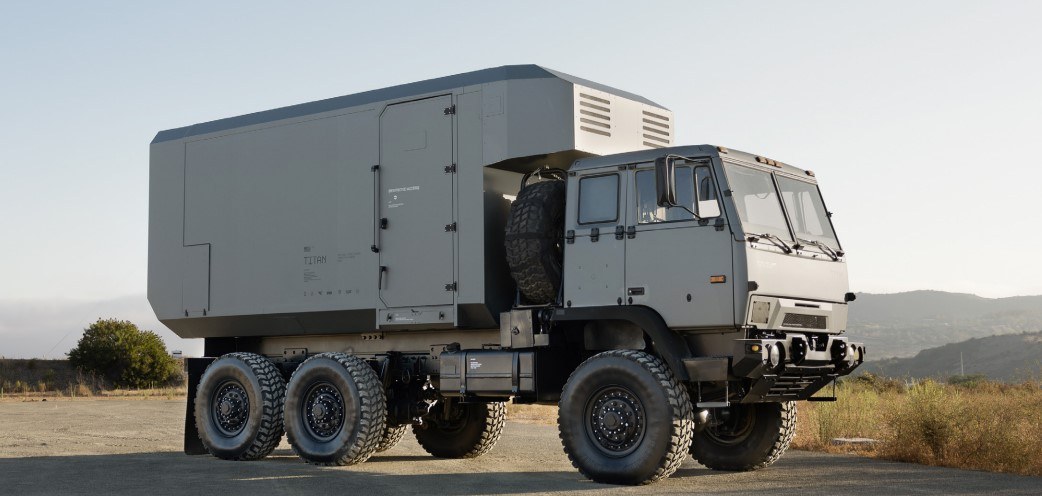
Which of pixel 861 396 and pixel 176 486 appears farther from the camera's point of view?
pixel 861 396

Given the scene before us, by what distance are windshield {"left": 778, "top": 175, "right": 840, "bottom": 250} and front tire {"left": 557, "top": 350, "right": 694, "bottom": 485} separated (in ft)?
7.70

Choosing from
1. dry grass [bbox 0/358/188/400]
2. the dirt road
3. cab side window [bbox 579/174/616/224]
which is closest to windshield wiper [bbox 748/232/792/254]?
cab side window [bbox 579/174/616/224]

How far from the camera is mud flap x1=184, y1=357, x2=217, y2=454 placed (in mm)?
16578

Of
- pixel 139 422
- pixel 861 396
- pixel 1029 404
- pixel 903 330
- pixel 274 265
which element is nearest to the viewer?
pixel 274 265

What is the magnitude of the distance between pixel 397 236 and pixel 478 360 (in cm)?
203

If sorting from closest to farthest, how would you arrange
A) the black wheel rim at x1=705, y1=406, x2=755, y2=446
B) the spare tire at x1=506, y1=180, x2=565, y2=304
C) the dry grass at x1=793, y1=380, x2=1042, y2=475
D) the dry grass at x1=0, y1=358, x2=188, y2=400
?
the spare tire at x1=506, y1=180, x2=565, y2=304, the black wheel rim at x1=705, y1=406, x2=755, y2=446, the dry grass at x1=793, y1=380, x2=1042, y2=475, the dry grass at x1=0, y1=358, x2=188, y2=400

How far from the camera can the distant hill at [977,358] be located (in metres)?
89.3

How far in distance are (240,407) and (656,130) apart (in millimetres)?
6737

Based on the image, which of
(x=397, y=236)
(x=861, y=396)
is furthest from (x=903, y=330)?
(x=397, y=236)

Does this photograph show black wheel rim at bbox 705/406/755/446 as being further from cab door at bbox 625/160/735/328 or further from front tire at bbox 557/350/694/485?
cab door at bbox 625/160/735/328

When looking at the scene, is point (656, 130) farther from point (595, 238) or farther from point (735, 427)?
point (735, 427)

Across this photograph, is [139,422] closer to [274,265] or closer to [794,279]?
[274,265]

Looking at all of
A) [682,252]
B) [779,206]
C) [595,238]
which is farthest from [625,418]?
[779,206]

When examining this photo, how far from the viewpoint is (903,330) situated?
16925 cm
